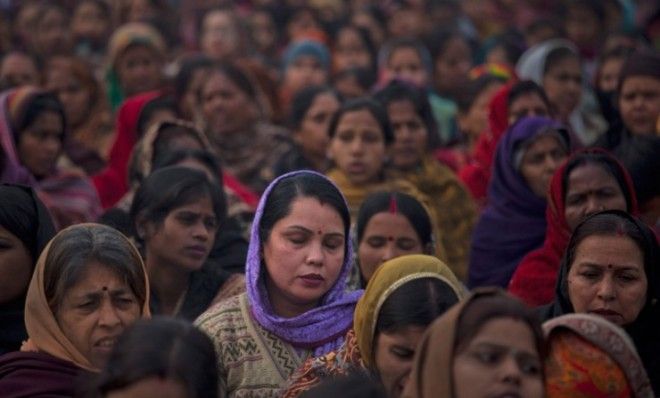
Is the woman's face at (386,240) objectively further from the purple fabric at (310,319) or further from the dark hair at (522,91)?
the dark hair at (522,91)

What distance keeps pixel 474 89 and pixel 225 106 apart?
5.61ft

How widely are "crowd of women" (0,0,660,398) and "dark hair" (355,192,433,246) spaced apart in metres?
0.01

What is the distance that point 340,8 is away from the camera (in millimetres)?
17016

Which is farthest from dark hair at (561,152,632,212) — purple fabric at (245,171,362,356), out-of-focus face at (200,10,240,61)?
out-of-focus face at (200,10,240,61)

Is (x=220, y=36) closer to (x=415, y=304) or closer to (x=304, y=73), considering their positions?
(x=304, y=73)

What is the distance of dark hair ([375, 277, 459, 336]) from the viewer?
505 cm

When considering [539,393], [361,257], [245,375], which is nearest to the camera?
[539,393]

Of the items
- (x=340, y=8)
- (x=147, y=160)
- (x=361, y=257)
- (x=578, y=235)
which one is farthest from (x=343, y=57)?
(x=578, y=235)

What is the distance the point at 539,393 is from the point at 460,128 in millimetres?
6968

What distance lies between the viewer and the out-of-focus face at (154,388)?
4.22 meters

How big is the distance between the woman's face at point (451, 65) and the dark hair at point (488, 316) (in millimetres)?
8685

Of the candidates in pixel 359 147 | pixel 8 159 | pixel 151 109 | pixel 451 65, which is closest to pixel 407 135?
pixel 359 147

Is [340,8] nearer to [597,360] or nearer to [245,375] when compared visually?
[245,375]

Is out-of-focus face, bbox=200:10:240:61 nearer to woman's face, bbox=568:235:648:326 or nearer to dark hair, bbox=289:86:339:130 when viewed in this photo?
dark hair, bbox=289:86:339:130
